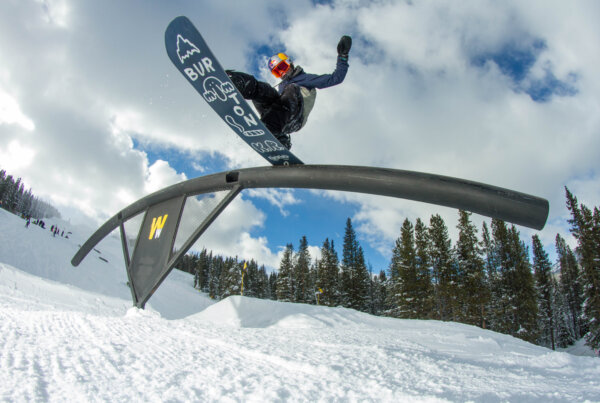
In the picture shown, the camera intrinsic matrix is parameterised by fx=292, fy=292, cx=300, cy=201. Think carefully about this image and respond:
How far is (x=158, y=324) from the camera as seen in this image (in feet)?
12.5

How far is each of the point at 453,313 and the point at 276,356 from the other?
27031mm

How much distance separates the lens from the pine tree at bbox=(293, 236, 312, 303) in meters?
43.3

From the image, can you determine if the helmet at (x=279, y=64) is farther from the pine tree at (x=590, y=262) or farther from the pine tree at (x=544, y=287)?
the pine tree at (x=544, y=287)

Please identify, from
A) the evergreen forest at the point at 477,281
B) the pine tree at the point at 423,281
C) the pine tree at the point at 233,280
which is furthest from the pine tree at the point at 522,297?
the pine tree at the point at 233,280

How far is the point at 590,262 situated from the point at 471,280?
29.1 feet

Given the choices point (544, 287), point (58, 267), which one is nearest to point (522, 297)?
point (544, 287)

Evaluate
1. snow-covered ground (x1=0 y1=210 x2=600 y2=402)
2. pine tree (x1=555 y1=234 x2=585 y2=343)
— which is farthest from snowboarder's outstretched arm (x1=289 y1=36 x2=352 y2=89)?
pine tree (x1=555 y1=234 x2=585 y2=343)

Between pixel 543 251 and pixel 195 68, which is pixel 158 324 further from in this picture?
pixel 543 251

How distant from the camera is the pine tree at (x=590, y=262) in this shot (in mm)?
22094

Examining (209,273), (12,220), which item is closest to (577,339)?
(209,273)

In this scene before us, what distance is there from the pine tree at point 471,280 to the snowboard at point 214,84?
25741mm

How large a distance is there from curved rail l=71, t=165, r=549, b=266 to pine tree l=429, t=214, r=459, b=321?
25.5 metres

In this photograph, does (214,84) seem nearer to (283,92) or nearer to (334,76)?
(283,92)

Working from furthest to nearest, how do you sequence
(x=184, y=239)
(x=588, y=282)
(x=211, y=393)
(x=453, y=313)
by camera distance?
(x=453, y=313)
(x=588, y=282)
(x=184, y=239)
(x=211, y=393)
